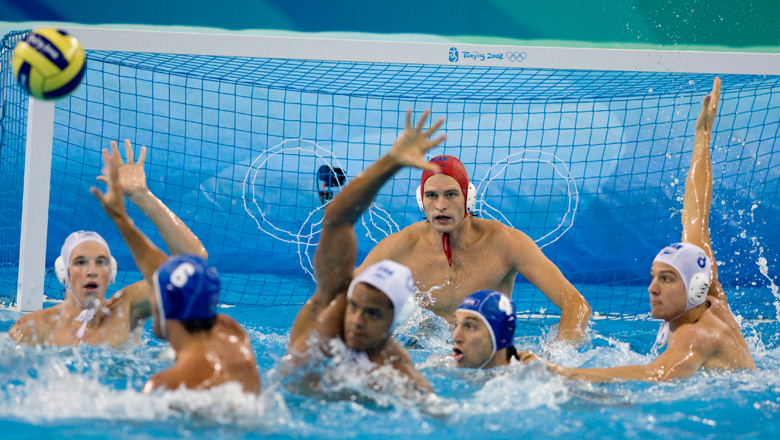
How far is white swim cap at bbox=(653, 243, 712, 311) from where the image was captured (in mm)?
4633

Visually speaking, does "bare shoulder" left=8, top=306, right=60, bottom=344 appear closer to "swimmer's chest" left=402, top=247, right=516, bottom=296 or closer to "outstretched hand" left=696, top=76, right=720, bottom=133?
"swimmer's chest" left=402, top=247, right=516, bottom=296

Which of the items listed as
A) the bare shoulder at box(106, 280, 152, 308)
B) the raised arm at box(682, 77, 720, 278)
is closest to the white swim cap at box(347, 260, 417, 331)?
the bare shoulder at box(106, 280, 152, 308)

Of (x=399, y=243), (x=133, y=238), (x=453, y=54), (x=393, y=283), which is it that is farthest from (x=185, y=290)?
(x=453, y=54)

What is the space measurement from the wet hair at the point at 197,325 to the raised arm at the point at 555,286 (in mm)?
2677

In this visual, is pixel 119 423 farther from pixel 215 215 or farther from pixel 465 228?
pixel 215 215

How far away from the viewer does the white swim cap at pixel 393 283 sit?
356 cm

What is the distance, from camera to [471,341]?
432 cm

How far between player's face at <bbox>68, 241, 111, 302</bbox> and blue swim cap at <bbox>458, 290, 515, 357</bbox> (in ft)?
7.33

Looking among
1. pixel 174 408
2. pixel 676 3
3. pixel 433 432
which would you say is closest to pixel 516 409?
pixel 433 432

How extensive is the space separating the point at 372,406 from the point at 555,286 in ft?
6.73

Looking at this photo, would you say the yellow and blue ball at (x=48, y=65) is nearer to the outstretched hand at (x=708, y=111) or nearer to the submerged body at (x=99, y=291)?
the submerged body at (x=99, y=291)

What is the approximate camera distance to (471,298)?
4.41 m

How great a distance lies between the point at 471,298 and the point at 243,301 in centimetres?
402

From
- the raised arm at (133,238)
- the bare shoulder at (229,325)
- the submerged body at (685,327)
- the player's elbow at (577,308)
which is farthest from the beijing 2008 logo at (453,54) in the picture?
the bare shoulder at (229,325)
